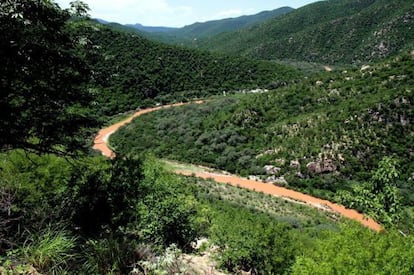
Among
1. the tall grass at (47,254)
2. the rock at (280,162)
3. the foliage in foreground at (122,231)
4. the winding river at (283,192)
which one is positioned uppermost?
the tall grass at (47,254)

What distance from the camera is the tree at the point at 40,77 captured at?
21.9ft

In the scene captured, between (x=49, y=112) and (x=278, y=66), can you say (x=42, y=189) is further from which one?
(x=278, y=66)

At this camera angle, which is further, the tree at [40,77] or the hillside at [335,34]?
the hillside at [335,34]

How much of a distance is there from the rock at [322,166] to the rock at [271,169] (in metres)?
3.17

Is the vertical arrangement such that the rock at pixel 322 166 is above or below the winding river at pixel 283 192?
above

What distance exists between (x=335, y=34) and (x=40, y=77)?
454ft

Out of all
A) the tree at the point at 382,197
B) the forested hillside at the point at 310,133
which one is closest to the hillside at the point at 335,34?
the forested hillside at the point at 310,133

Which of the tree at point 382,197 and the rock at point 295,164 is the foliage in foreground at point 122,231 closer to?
the tree at point 382,197

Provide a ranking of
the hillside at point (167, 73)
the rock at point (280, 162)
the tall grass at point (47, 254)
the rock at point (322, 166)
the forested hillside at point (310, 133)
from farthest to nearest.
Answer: the hillside at point (167, 73)
the rock at point (280, 162)
the rock at point (322, 166)
the forested hillside at point (310, 133)
the tall grass at point (47, 254)

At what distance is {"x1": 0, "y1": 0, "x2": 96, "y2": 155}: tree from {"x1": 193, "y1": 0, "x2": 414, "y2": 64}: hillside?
101342mm

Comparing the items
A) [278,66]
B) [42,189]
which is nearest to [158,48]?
[278,66]

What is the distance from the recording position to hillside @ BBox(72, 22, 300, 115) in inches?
2813

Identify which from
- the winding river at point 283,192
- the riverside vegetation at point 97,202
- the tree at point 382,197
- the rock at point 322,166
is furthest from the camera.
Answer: the rock at point 322,166

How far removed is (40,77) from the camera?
7.56 metres
